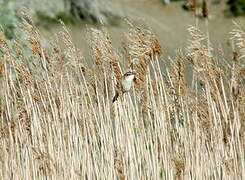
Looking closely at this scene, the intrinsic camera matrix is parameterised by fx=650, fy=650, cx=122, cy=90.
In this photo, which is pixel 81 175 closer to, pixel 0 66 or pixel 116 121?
pixel 116 121

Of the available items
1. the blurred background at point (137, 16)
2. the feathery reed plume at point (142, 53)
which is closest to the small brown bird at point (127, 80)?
the feathery reed plume at point (142, 53)

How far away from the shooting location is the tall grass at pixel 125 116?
305cm

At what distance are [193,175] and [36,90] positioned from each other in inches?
35.7

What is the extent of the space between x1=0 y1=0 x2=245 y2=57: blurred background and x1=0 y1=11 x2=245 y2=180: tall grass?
5.36 meters

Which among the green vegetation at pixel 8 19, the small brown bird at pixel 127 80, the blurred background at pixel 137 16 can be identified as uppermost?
the green vegetation at pixel 8 19

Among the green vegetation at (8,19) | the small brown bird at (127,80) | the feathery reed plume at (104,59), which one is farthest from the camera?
the green vegetation at (8,19)

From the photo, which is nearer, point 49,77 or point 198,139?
point 198,139

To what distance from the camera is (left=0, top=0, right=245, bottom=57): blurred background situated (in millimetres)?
10718

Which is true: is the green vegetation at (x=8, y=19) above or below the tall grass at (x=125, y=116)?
above

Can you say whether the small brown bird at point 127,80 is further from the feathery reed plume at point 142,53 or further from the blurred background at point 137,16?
the blurred background at point 137,16

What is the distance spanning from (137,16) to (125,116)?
28.8 feet

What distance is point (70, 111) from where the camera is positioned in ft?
10.7

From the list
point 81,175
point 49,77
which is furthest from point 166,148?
point 49,77

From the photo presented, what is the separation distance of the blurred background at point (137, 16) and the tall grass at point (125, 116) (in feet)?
17.6
